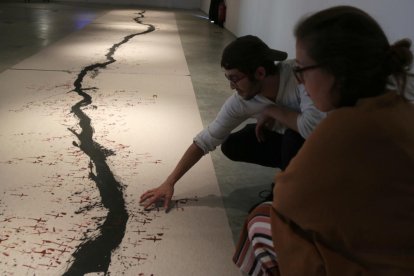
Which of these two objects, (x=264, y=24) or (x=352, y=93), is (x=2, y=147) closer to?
(x=352, y=93)

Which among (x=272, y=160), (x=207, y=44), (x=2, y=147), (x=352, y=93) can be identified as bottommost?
(x=207, y=44)

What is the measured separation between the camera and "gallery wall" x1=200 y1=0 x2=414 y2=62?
6.47ft

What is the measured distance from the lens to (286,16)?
4082 millimetres

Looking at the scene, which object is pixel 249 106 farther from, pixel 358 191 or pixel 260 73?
pixel 358 191

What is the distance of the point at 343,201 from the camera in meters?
0.67

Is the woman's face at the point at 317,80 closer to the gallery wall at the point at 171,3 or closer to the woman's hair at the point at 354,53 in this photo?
the woman's hair at the point at 354,53

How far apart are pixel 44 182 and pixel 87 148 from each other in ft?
1.37

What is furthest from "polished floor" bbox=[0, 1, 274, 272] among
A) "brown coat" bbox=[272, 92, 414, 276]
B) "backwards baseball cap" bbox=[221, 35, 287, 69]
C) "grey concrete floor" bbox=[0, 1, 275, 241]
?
"brown coat" bbox=[272, 92, 414, 276]

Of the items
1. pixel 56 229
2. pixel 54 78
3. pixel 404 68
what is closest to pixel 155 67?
pixel 54 78

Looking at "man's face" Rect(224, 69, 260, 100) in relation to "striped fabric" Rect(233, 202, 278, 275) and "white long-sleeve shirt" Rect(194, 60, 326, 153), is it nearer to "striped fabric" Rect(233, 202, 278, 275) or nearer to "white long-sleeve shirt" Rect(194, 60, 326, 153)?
"white long-sleeve shirt" Rect(194, 60, 326, 153)

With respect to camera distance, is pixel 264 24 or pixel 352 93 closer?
pixel 352 93

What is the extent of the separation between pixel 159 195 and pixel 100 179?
378mm

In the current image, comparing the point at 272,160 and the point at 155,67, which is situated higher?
the point at 272,160

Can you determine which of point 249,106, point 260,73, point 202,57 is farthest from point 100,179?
point 202,57
